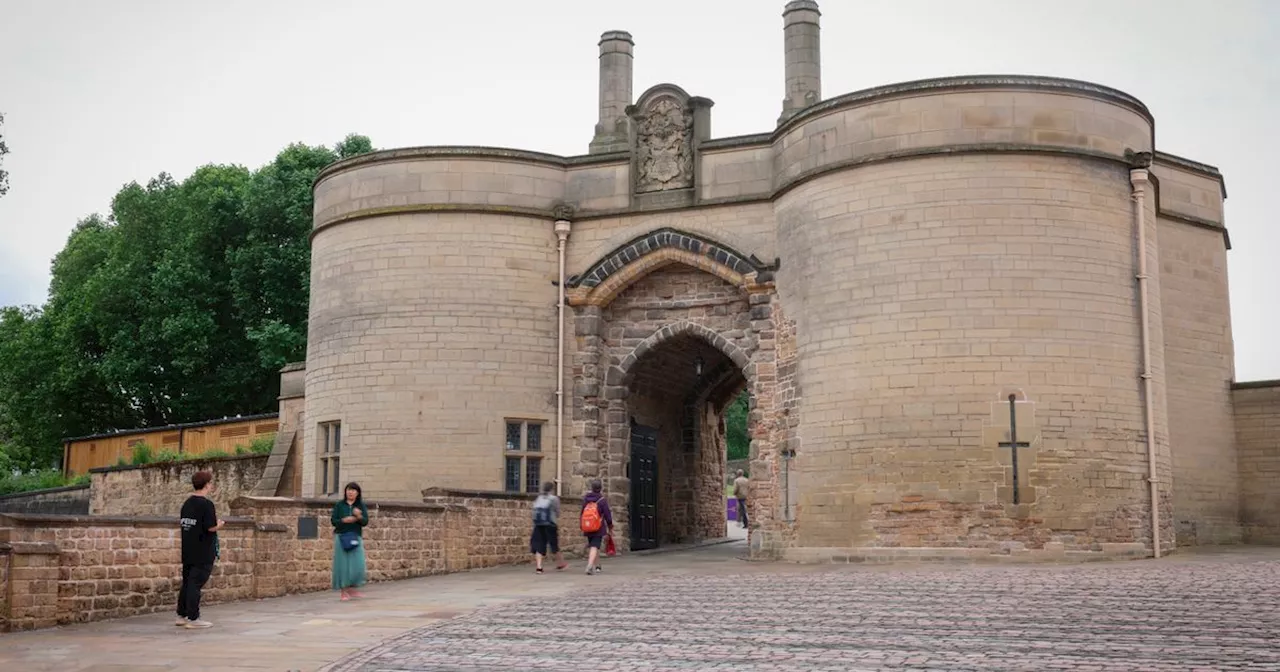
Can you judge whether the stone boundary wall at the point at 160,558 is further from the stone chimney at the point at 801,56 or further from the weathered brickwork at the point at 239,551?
the stone chimney at the point at 801,56

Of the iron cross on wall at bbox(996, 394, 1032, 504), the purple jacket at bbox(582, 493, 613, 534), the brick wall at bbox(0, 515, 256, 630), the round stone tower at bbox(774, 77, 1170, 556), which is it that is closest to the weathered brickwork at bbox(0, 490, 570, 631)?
the brick wall at bbox(0, 515, 256, 630)

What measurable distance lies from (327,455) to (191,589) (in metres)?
11.1

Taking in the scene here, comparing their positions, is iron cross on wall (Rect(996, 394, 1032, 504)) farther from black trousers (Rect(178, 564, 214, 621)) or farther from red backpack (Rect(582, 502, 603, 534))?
Answer: black trousers (Rect(178, 564, 214, 621))

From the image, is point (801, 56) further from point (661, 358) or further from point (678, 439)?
point (678, 439)

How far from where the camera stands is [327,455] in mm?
22953

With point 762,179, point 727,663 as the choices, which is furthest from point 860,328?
point 727,663

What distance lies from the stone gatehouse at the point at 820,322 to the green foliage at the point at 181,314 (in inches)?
469

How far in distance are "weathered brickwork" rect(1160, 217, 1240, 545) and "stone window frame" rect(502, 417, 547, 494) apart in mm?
10244

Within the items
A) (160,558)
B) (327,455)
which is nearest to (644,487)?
(327,455)

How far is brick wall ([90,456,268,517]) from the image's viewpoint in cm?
2759

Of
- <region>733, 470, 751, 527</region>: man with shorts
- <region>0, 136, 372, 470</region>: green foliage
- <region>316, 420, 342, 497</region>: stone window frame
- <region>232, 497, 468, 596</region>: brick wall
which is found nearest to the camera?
<region>232, 497, 468, 596</region>: brick wall

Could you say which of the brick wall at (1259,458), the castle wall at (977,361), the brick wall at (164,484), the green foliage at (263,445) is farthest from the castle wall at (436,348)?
the brick wall at (1259,458)

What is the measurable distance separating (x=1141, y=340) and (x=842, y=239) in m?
4.36

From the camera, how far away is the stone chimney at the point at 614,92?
23.7m
